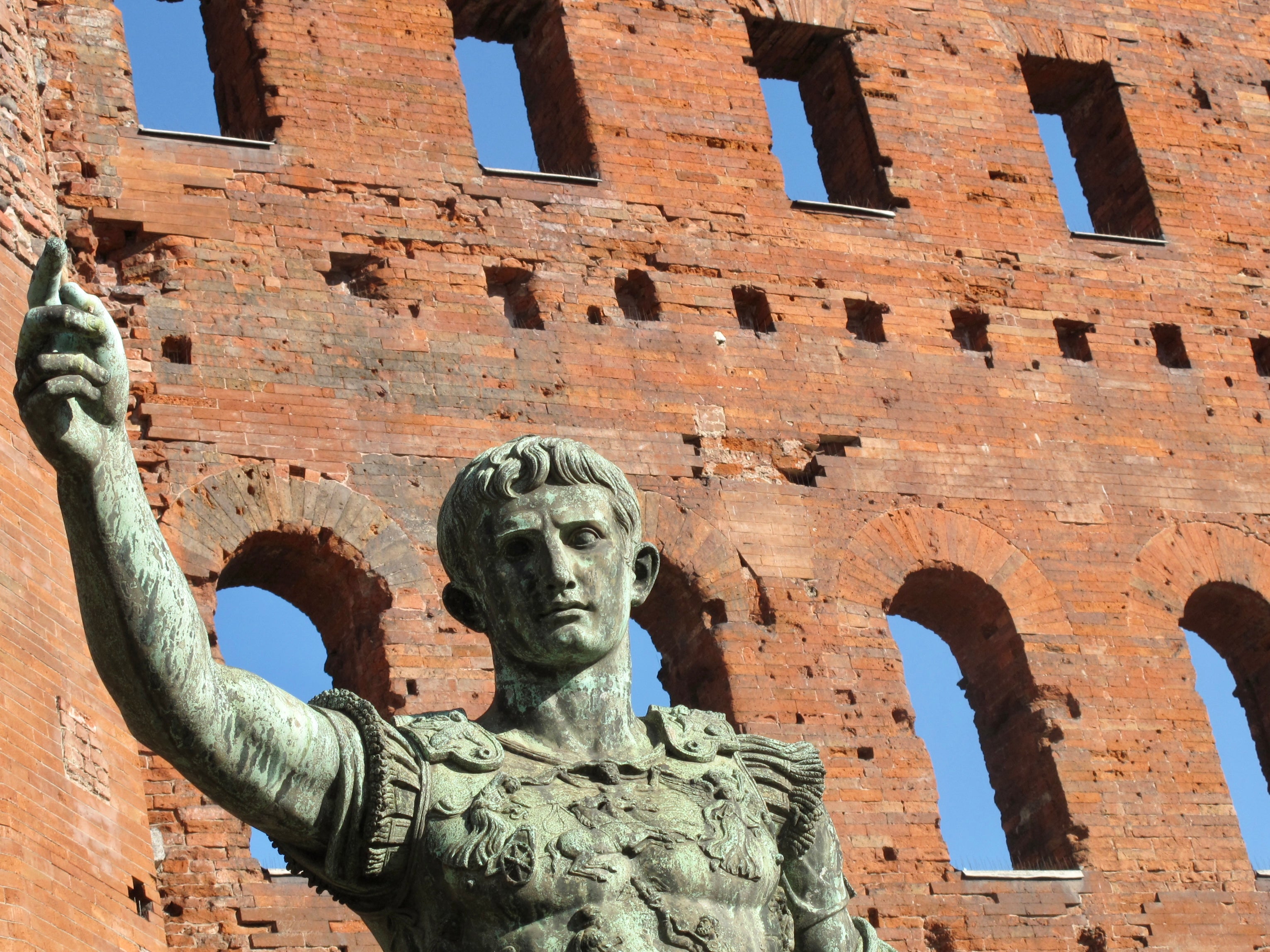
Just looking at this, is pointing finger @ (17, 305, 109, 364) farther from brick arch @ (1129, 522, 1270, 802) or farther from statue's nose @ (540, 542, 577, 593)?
brick arch @ (1129, 522, 1270, 802)

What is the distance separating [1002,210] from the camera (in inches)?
600

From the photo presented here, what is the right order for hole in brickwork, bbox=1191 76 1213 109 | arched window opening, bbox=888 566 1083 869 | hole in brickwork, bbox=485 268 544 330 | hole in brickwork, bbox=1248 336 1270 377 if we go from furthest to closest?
1. hole in brickwork, bbox=1191 76 1213 109
2. hole in brickwork, bbox=1248 336 1270 377
3. hole in brickwork, bbox=485 268 544 330
4. arched window opening, bbox=888 566 1083 869

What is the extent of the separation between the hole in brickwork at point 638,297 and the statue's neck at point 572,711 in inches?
365

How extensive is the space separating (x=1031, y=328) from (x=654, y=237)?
2593 millimetres

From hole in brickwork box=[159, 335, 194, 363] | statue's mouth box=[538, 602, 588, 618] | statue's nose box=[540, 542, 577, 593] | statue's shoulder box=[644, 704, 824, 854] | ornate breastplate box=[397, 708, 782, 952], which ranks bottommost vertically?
ornate breastplate box=[397, 708, 782, 952]

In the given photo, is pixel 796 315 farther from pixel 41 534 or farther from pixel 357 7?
pixel 41 534

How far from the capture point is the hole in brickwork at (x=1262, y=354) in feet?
50.8

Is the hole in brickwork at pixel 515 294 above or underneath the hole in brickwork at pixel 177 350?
above

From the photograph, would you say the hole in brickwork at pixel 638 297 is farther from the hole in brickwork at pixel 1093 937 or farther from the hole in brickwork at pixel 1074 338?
the hole in brickwork at pixel 1093 937

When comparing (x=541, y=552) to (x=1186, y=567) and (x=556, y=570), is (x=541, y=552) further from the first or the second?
(x=1186, y=567)

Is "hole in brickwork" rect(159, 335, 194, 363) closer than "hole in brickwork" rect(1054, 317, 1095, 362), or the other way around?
"hole in brickwork" rect(159, 335, 194, 363)

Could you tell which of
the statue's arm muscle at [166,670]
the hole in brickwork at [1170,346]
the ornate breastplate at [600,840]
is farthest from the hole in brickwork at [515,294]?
the statue's arm muscle at [166,670]

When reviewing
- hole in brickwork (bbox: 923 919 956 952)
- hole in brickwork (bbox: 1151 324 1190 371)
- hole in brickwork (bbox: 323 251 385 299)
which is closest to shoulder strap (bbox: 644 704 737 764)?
hole in brickwork (bbox: 923 919 956 952)

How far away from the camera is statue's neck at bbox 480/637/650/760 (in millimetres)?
4508
